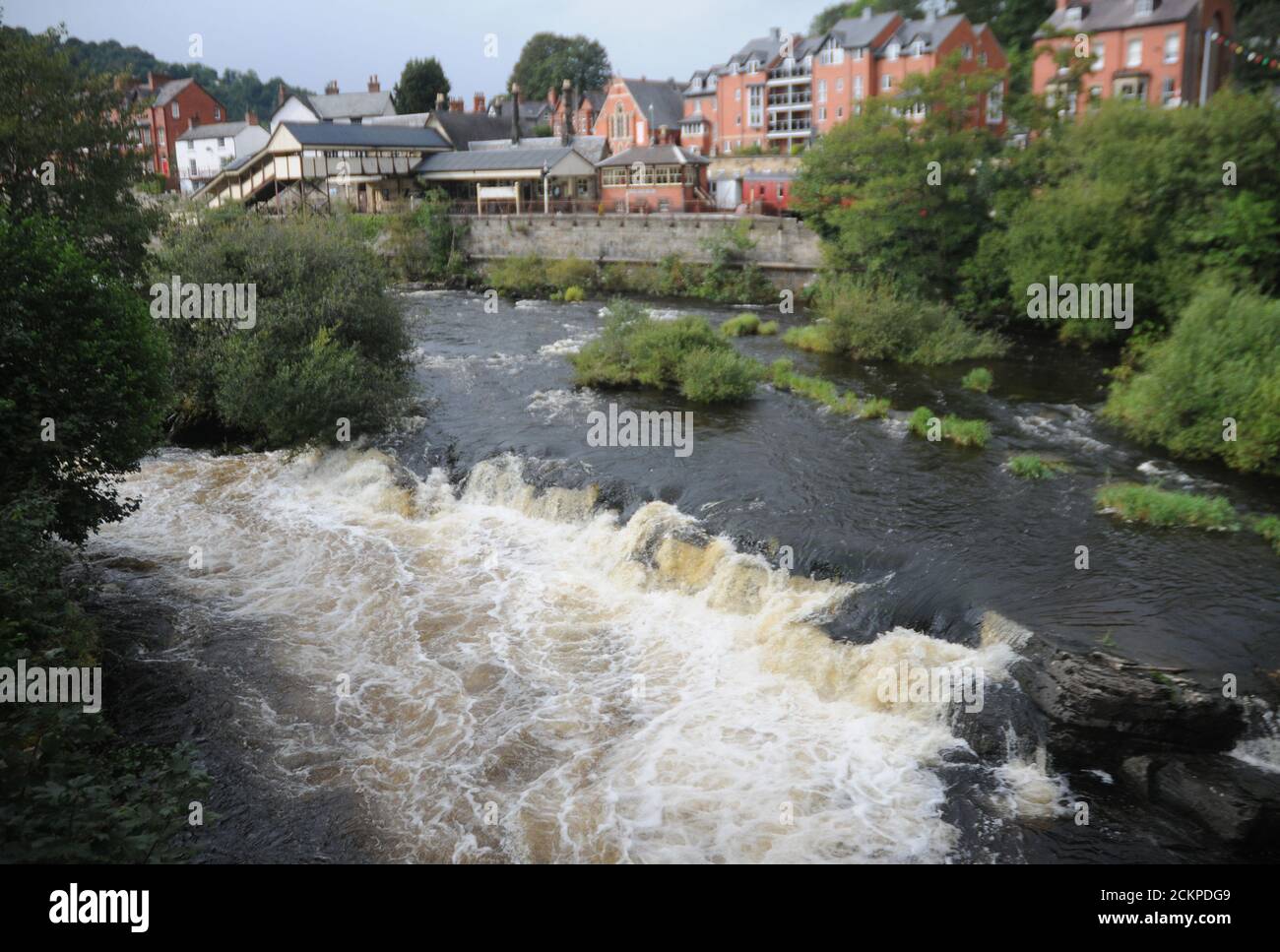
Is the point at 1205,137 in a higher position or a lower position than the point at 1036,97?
lower

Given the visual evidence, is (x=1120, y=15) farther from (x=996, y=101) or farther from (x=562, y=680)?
(x=562, y=680)

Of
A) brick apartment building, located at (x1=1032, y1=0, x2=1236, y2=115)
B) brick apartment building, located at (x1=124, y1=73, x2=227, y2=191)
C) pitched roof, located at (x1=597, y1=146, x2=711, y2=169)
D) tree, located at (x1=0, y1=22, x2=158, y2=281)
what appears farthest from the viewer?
brick apartment building, located at (x1=124, y1=73, x2=227, y2=191)

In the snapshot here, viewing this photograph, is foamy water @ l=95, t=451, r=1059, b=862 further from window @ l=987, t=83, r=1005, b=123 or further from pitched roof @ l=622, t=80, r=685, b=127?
pitched roof @ l=622, t=80, r=685, b=127

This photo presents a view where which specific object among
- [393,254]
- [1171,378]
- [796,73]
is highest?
[796,73]

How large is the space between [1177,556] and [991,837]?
22.9ft

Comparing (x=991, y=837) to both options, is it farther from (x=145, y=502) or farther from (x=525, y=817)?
(x=145, y=502)

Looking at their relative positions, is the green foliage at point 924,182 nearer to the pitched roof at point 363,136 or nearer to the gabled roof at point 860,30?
the gabled roof at point 860,30

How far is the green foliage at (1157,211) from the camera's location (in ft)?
83.8

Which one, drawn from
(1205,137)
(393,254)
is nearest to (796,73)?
(393,254)

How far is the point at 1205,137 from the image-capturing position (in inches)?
1048

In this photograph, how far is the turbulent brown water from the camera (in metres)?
11.3

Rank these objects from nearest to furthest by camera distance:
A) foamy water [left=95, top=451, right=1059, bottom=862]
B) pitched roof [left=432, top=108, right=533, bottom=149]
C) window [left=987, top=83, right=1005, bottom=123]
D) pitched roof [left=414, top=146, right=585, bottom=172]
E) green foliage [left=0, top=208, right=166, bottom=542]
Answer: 1. foamy water [left=95, top=451, right=1059, bottom=862]
2. green foliage [left=0, top=208, right=166, bottom=542]
3. window [left=987, top=83, right=1005, bottom=123]
4. pitched roof [left=414, top=146, right=585, bottom=172]
5. pitched roof [left=432, top=108, right=533, bottom=149]

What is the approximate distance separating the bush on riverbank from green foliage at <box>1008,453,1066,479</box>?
7545 mm

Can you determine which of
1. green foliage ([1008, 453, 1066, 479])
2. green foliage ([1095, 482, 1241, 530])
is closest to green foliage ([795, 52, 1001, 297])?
green foliage ([1008, 453, 1066, 479])
